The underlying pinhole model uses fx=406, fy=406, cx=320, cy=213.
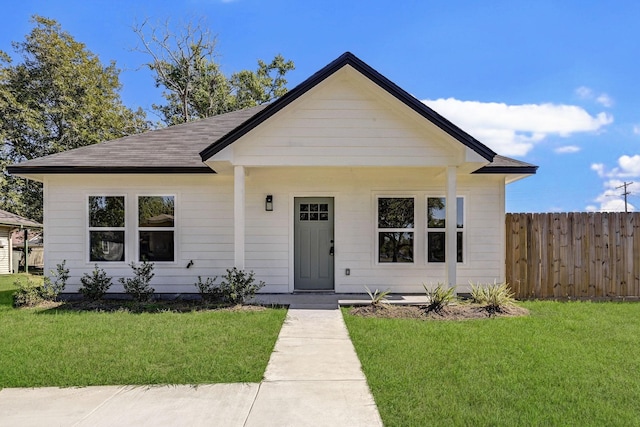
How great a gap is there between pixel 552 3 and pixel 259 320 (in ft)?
31.3

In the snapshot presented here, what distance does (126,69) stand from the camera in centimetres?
2383

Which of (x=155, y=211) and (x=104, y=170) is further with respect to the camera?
(x=155, y=211)

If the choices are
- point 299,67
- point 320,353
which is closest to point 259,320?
Result: point 320,353

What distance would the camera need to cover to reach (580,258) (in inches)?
353

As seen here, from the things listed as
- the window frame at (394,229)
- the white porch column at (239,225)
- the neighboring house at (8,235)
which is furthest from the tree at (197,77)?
the white porch column at (239,225)

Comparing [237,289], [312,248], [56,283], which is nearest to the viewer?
[237,289]

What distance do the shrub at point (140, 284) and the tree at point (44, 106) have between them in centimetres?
1595

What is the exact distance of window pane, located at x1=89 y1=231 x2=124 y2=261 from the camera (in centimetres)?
916

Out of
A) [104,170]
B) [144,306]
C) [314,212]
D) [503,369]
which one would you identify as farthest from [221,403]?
[104,170]

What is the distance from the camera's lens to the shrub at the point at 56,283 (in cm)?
855

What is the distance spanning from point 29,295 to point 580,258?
11681 millimetres

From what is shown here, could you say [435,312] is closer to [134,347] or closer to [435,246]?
[435,246]

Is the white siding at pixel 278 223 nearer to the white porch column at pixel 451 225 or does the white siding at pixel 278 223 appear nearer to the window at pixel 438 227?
the window at pixel 438 227

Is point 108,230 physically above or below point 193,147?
below
